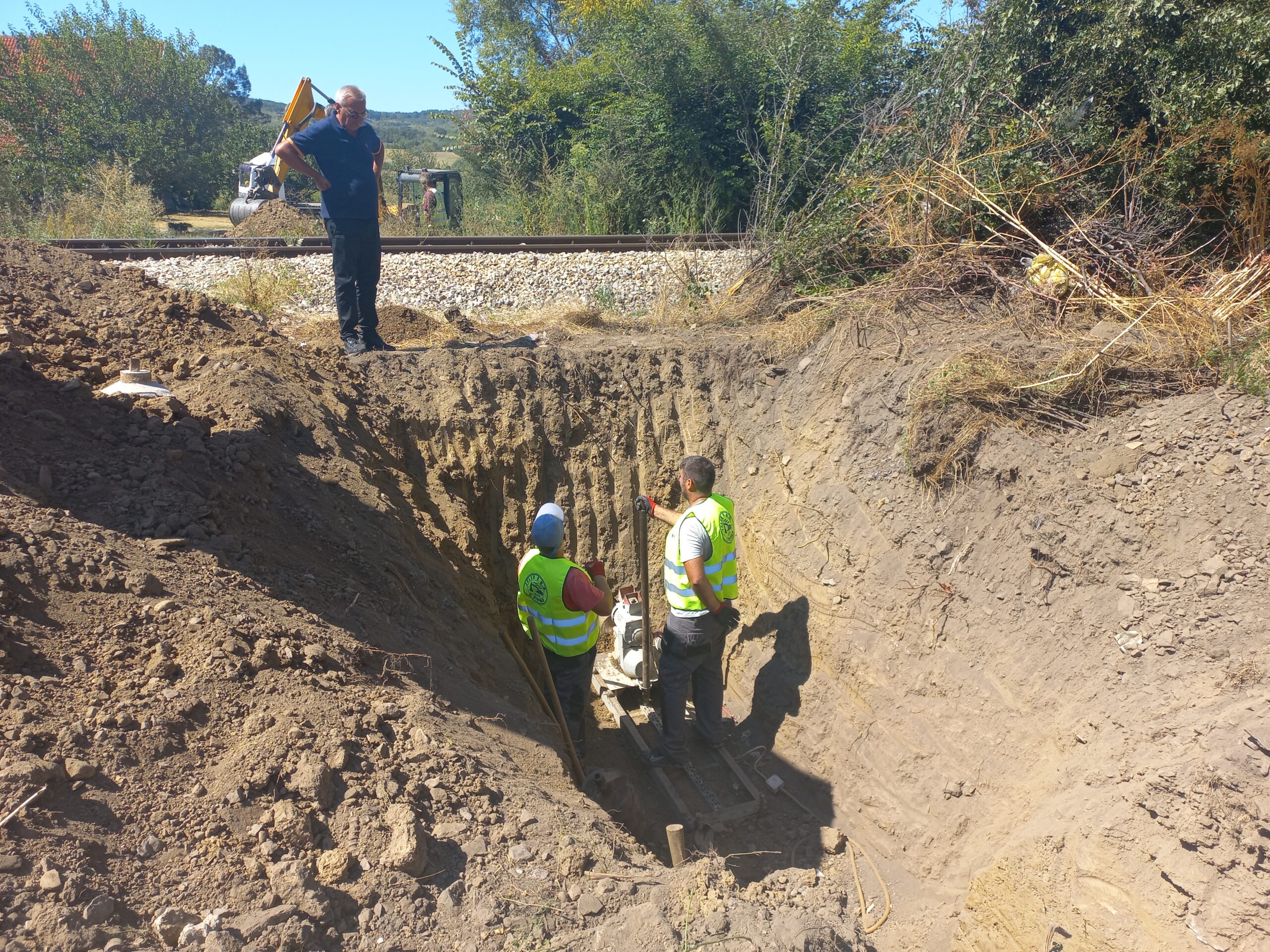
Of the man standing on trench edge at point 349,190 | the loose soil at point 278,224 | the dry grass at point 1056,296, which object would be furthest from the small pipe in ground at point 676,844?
the loose soil at point 278,224

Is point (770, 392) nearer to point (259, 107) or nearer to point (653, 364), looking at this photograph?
point (653, 364)

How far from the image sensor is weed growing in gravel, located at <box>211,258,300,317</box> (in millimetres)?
8297

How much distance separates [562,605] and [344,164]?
13.3 ft

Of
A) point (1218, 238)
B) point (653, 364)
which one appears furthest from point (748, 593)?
point (1218, 238)

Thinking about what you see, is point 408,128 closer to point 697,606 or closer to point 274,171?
point 274,171

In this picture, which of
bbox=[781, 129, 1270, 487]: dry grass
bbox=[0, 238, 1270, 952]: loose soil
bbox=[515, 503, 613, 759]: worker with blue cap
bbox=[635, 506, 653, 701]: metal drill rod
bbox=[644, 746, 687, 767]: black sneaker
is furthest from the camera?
bbox=[644, 746, 687, 767]: black sneaker

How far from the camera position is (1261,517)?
4.04 m

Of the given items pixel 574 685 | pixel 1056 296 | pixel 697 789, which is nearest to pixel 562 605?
pixel 574 685

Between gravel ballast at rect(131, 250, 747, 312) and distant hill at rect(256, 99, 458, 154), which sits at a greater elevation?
distant hill at rect(256, 99, 458, 154)

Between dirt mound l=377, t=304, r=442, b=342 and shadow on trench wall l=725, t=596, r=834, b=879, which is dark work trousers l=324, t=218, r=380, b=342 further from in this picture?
shadow on trench wall l=725, t=596, r=834, b=879

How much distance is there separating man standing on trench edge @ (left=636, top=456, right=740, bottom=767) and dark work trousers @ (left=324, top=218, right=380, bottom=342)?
315 centimetres

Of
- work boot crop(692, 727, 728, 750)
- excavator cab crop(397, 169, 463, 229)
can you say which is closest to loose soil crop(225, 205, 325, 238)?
excavator cab crop(397, 169, 463, 229)

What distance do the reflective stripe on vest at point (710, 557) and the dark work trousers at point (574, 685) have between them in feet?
2.39

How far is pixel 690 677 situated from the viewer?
582 centimetres
